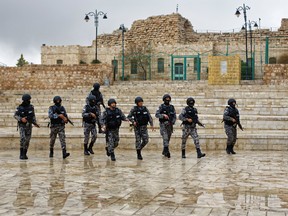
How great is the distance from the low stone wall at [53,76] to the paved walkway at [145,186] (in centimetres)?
1899

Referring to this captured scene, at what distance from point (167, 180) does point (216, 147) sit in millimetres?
5855

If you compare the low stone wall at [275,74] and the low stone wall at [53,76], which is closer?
the low stone wall at [275,74]

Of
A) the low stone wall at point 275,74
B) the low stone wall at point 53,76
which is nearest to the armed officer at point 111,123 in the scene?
the low stone wall at point 275,74

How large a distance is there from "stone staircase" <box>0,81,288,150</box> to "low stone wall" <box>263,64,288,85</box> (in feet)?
8.80

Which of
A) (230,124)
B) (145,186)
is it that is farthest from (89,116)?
(145,186)

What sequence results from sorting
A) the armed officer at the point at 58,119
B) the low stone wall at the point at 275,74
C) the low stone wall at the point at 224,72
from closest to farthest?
1. the armed officer at the point at 58,119
2. the low stone wall at the point at 275,74
3. the low stone wall at the point at 224,72

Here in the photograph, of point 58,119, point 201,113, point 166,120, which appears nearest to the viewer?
point 58,119

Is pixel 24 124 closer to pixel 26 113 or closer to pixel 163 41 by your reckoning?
pixel 26 113

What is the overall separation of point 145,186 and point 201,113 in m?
12.2

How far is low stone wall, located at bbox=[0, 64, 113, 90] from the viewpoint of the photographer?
3083cm

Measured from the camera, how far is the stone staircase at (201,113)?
14148mm

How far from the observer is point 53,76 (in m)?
31.5

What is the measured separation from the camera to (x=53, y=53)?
50.1 meters

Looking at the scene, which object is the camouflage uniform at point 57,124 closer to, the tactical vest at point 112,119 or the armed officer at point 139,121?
the tactical vest at point 112,119
